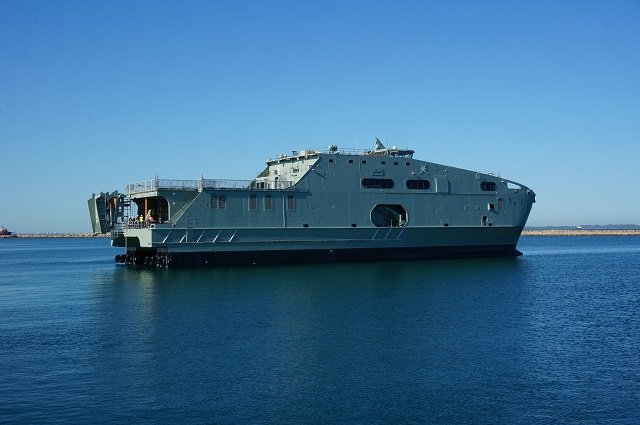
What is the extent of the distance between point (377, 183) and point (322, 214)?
5.32 m

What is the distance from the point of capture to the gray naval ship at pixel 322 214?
44.7m

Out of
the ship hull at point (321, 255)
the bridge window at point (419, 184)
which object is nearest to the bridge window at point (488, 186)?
the ship hull at point (321, 255)

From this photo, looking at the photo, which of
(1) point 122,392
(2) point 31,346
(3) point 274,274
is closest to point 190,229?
(3) point 274,274

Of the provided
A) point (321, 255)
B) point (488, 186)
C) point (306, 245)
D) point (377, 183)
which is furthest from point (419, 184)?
point (306, 245)

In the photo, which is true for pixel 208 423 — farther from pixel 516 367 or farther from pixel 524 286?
pixel 524 286

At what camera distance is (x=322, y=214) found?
47656mm

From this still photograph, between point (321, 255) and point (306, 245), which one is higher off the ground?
point (306, 245)

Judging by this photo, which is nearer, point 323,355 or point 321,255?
point 323,355

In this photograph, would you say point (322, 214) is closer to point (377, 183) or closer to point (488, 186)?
point (377, 183)

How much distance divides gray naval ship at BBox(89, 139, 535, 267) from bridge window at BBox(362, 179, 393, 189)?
85 millimetres

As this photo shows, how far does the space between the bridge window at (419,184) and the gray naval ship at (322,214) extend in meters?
0.09

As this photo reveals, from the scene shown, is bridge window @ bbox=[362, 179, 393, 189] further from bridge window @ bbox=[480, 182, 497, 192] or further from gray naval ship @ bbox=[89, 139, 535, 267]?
bridge window @ bbox=[480, 182, 497, 192]

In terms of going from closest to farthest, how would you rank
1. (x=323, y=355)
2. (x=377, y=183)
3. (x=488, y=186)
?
(x=323, y=355), (x=377, y=183), (x=488, y=186)

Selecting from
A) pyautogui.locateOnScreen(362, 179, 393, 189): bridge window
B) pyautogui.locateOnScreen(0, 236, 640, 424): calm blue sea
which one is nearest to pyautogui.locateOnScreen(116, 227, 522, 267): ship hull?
pyautogui.locateOnScreen(362, 179, 393, 189): bridge window
